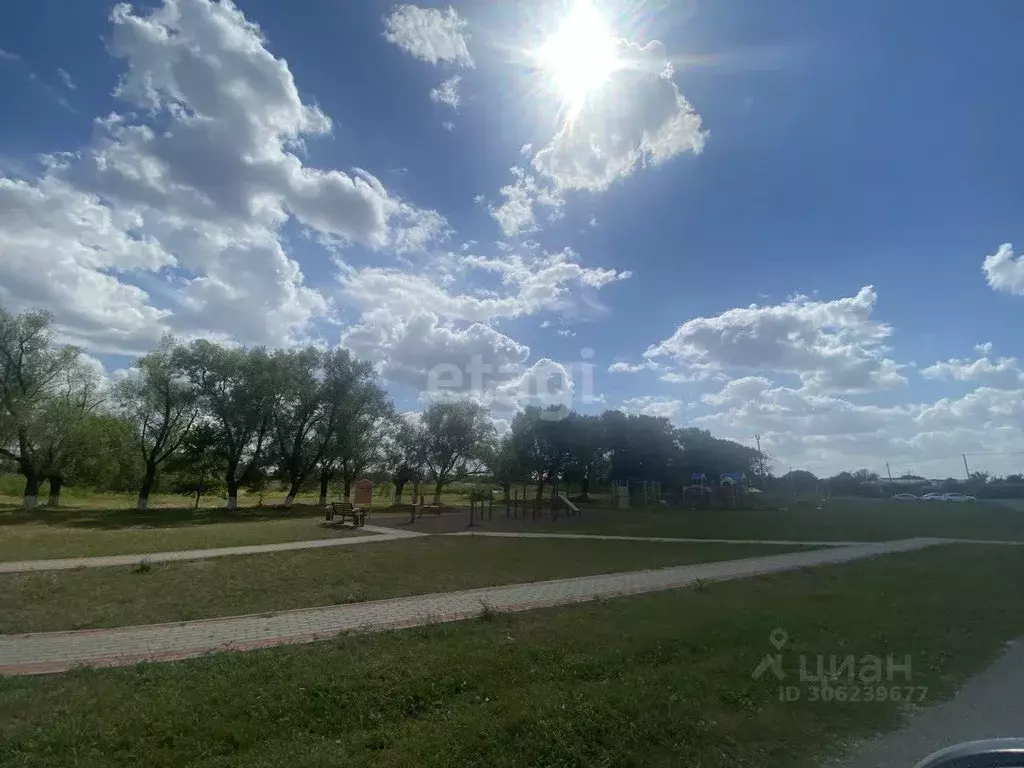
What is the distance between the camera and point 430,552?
16.6 m

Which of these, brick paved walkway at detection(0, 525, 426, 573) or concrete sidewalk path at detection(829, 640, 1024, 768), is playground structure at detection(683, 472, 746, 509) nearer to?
brick paved walkway at detection(0, 525, 426, 573)

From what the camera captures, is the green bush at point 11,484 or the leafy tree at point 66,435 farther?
the green bush at point 11,484

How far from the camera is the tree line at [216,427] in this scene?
3722 cm

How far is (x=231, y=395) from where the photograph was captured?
1683 inches

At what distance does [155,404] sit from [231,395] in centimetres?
479

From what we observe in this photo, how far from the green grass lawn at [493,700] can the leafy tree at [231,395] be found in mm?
38908

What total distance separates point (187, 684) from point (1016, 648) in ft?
32.9

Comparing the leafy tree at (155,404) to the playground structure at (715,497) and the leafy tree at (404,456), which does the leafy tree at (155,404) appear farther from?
the playground structure at (715,497)

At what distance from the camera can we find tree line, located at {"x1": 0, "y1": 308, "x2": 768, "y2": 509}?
37219 millimetres

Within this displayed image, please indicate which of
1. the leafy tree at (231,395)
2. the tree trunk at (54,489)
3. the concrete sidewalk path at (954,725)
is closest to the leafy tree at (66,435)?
the tree trunk at (54,489)

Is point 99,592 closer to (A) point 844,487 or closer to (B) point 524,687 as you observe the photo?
(B) point 524,687

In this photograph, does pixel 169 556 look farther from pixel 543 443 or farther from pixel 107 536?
pixel 543 443

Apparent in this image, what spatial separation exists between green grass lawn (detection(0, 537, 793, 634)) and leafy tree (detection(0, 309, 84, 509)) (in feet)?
95.6

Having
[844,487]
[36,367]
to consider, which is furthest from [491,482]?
[844,487]
